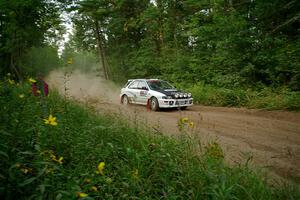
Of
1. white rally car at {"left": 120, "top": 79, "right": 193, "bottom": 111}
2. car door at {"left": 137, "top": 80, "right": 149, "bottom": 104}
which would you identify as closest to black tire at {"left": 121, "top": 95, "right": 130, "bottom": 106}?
white rally car at {"left": 120, "top": 79, "right": 193, "bottom": 111}

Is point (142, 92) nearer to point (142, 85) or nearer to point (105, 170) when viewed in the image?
point (142, 85)

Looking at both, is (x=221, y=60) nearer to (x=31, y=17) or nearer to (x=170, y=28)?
(x=170, y=28)

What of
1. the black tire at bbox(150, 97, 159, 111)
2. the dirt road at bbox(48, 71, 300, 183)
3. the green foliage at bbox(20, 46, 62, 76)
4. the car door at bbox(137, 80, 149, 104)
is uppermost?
the green foliage at bbox(20, 46, 62, 76)

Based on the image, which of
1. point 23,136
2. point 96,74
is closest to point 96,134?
point 23,136

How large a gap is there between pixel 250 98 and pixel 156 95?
474cm

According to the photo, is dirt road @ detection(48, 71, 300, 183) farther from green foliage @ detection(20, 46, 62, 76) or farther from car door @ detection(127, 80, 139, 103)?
green foliage @ detection(20, 46, 62, 76)

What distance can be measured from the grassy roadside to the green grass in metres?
8.09

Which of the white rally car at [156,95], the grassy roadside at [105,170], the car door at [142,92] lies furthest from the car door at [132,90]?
the grassy roadside at [105,170]

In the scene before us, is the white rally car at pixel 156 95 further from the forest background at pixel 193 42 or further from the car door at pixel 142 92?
the forest background at pixel 193 42

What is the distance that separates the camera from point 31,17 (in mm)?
19703

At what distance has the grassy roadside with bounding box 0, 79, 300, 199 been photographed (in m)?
2.51

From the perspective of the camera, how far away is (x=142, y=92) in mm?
13992

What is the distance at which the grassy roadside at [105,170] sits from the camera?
2514 mm

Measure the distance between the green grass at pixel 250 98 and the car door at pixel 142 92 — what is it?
3770mm
